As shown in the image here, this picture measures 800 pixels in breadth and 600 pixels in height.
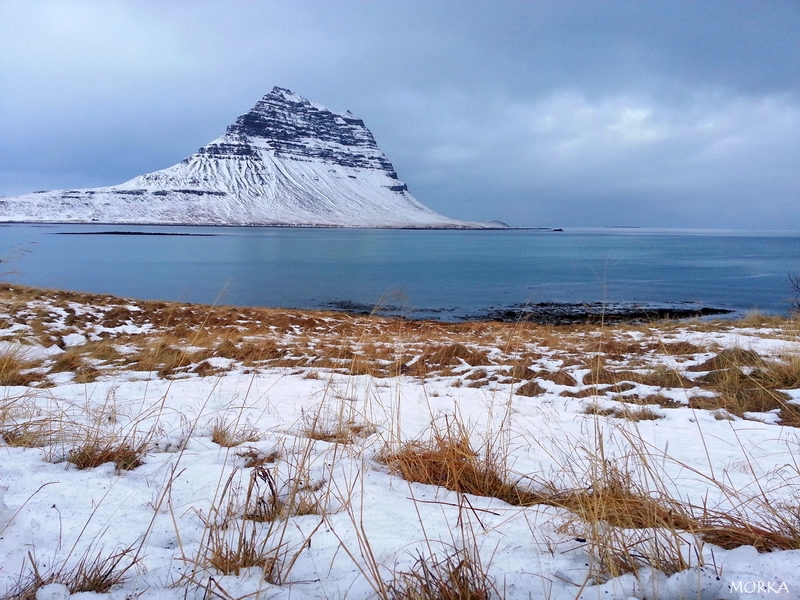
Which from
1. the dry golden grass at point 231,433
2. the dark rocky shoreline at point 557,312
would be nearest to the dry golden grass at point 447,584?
the dry golden grass at point 231,433

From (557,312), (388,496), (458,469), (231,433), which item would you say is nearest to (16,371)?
(231,433)

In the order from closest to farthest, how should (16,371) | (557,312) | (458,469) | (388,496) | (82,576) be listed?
(82,576), (388,496), (458,469), (16,371), (557,312)

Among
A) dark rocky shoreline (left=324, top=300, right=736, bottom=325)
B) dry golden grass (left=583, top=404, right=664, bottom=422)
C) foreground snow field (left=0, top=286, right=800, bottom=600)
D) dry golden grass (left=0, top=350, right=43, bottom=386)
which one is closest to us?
foreground snow field (left=0, top=286, right=800, bottom=600)

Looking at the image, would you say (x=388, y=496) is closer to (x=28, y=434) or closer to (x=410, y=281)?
(x=28, y=434)

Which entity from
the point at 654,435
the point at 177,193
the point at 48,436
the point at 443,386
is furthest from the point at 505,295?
the point at 177,193

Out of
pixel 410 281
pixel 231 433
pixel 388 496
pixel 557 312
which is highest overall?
Result: pixel 388 496

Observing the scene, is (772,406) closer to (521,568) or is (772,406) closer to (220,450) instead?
(521,568)

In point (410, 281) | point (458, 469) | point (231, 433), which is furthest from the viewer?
point (410, 281)

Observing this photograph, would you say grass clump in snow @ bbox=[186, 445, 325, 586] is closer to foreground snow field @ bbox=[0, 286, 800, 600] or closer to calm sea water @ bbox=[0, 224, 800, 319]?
foreground snow field @ bbox=[0, 286, 800, 600]

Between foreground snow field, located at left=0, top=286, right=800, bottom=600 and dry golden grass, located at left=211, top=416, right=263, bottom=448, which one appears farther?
dry golden grass, located at left=211, top=416, right=263, bottom=448

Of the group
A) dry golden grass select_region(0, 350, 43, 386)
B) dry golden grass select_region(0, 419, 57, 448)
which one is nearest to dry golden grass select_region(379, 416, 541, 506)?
dry golden grass select_region(0, 419, 57, 448)

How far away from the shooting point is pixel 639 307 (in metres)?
24.2

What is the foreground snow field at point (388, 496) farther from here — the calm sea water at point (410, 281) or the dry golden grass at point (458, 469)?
the calm sea water at point (410, 281)

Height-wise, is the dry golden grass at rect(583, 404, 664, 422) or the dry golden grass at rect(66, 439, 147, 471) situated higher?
the dry golden grass at rect(66, 439, 147, 471)
